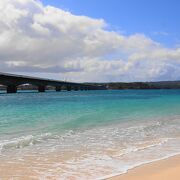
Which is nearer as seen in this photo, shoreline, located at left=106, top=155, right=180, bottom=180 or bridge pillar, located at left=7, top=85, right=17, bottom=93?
shoreline, located at left=106, top=155, right=180, bottom=180

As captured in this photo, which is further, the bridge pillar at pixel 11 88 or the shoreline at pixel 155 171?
the bridge pillar at pixel 11 88

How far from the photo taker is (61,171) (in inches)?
354

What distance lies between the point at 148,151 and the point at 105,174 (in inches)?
144

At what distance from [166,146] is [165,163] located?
338 centimetres

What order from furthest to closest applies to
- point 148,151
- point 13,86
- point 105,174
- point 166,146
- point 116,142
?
point 13,86, point 116,142, point 166,146, point 148,151, point 105,174

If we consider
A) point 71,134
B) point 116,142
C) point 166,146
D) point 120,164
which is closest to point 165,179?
point 120,164

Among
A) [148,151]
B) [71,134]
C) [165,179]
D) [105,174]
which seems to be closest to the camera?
[165,179]

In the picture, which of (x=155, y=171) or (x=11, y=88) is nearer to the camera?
(x=155, y=171)

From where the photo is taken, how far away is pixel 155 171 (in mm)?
8555

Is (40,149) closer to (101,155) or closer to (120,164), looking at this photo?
(101,155)

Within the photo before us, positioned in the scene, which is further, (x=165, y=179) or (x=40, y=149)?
(x=40, y=149)

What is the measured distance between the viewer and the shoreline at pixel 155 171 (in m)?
7.87

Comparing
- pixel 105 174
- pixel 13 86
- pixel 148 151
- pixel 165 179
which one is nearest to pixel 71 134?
pixel 148 151

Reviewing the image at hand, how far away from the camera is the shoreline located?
7870 millimetres
